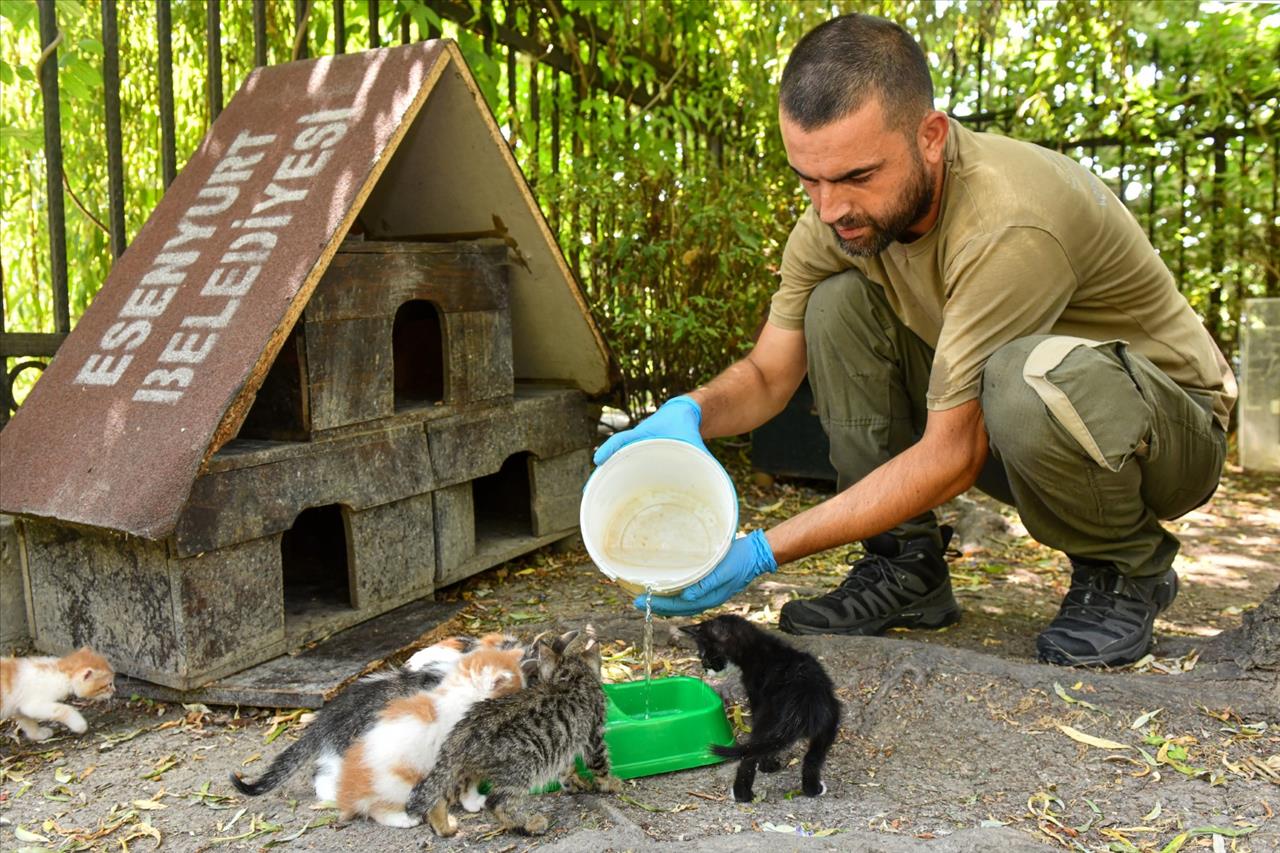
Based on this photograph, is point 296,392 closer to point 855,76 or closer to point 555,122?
point 855,76

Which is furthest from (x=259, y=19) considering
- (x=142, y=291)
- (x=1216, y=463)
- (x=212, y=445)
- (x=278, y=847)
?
(x=1216, y=463)

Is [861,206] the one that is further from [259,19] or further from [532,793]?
[259,19]

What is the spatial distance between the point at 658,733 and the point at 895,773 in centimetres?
54

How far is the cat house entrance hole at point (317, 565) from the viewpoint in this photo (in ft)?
11.4

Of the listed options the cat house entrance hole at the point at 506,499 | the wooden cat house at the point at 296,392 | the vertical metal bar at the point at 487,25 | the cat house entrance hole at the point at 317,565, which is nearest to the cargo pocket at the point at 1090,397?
the wooden cat house at the point at 296,392

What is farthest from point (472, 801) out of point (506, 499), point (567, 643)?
point (506, 499)

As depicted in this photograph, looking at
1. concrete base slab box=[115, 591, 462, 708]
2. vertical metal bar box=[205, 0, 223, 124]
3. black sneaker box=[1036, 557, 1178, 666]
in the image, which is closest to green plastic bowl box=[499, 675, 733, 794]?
concrete base slab box=[115, 591, 462, 708]

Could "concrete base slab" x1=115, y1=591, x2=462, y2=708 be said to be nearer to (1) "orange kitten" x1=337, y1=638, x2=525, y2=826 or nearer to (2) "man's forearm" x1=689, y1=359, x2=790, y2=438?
(1) "orange kitten" x1=337, y1=638, x2=525, y2=826

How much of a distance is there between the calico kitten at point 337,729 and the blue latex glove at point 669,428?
0.74 meters

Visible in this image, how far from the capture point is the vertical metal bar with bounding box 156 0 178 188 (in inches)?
150

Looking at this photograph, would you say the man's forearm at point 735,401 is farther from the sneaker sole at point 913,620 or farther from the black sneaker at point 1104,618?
the black sneaker at point 1104,618

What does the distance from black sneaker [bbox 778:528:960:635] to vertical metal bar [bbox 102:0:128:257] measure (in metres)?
2.60

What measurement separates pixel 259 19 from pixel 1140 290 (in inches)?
125

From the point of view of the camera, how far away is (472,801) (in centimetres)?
233
